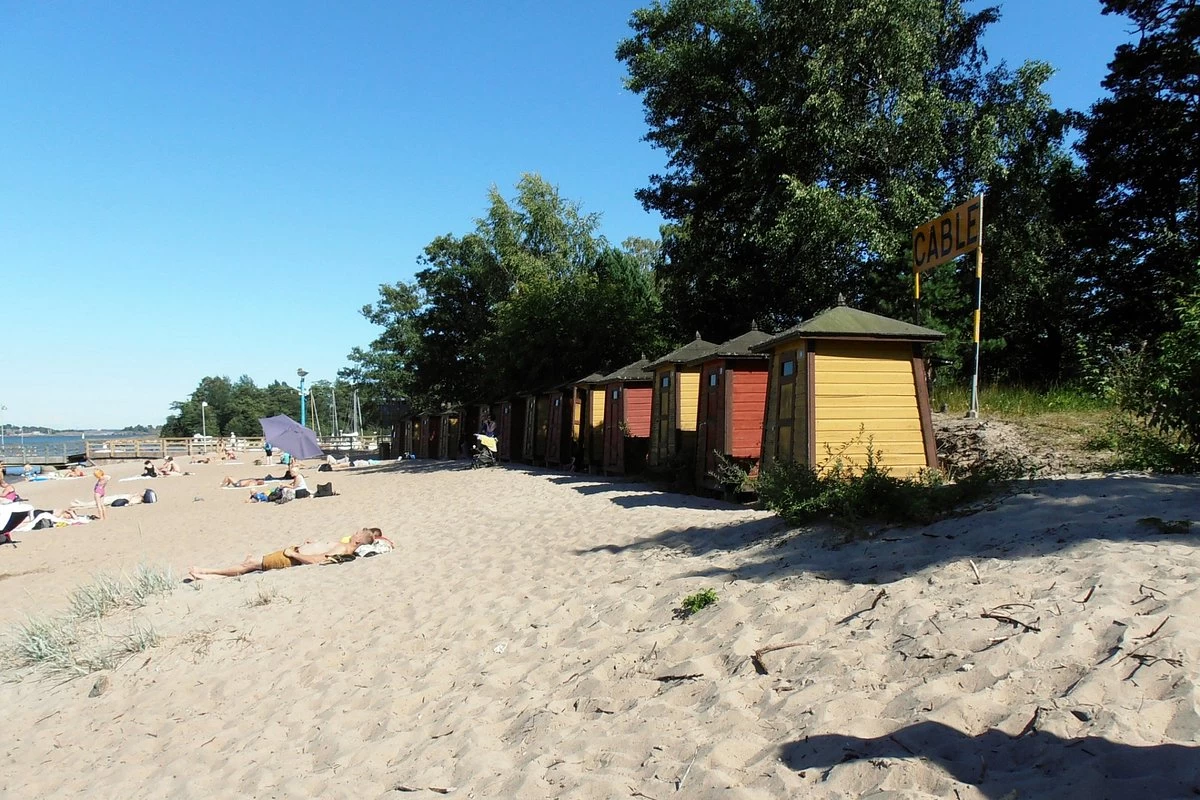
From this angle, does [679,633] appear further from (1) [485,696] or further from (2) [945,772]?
(2) [945,772]

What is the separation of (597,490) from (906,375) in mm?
6118

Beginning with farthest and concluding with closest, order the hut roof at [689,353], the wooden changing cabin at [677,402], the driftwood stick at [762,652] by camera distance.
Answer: the hut roof at [689,353] < the wooden changing cabin at [677,402] < the driftwood stick at [762,652]

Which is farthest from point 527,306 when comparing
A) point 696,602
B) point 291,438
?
point 696,602

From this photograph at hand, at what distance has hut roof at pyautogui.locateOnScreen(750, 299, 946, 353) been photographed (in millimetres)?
9618

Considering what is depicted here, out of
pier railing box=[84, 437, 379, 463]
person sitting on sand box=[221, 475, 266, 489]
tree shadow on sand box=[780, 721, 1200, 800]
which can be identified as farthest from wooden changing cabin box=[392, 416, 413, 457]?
tree shadow on sand box=[780, 721, 1200, 800]

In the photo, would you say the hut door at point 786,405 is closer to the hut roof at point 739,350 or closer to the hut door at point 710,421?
the hut roof at point 739,350

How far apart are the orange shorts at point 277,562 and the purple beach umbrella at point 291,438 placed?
1383 cm

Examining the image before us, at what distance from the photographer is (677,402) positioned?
48.5 feet

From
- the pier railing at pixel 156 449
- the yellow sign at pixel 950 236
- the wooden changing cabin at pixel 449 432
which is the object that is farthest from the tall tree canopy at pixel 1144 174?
the pier railing at pixel 156 449

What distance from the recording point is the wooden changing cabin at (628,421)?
17906 mm

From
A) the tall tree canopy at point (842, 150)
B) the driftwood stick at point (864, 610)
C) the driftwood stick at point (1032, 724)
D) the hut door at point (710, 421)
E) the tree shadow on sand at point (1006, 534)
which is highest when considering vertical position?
the tall tree canopy at point (842, 150)

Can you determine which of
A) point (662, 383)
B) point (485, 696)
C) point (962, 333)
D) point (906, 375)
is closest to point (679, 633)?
point (485, 696)

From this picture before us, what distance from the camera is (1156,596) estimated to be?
3691 millimetres

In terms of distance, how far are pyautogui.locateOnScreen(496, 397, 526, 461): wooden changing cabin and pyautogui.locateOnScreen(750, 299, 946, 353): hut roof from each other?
1938 cm
